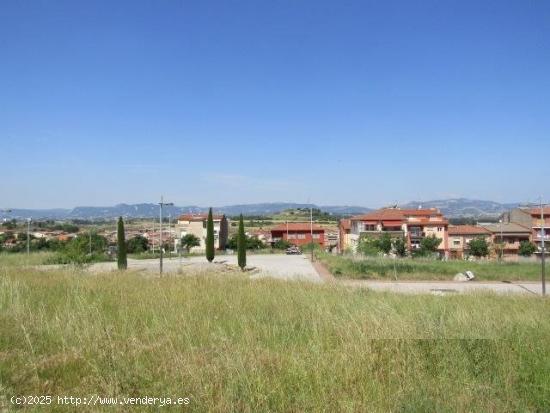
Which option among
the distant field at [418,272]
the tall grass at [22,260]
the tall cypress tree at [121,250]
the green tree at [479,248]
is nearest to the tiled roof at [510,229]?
the green tree at [479,248]

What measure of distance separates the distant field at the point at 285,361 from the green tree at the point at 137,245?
2025 inches

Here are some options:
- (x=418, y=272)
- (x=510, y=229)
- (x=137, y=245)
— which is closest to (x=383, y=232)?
(x=510, y=229)

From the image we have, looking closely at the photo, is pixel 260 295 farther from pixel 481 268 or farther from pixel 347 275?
pixel 481 268

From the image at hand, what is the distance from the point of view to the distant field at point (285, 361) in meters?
3.10

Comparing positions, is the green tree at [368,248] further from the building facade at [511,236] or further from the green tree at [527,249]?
the building facade at [511,236]

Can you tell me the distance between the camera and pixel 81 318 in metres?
5.06

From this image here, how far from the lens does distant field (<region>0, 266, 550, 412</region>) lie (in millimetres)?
3104

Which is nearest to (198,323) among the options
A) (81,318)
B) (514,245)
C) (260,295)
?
(81,318)

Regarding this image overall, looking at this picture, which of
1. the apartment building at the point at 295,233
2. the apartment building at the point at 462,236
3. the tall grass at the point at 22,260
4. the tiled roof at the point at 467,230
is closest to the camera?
the tall grass at the point at 22,260

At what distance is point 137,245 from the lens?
185 feet

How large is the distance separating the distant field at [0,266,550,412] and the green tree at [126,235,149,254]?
2025 inches

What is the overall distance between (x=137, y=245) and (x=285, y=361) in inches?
2182

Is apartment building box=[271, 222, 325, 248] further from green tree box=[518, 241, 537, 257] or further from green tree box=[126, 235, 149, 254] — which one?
green tree box=[518, 241, 537, 257]

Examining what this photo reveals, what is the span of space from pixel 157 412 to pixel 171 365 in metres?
0.65
